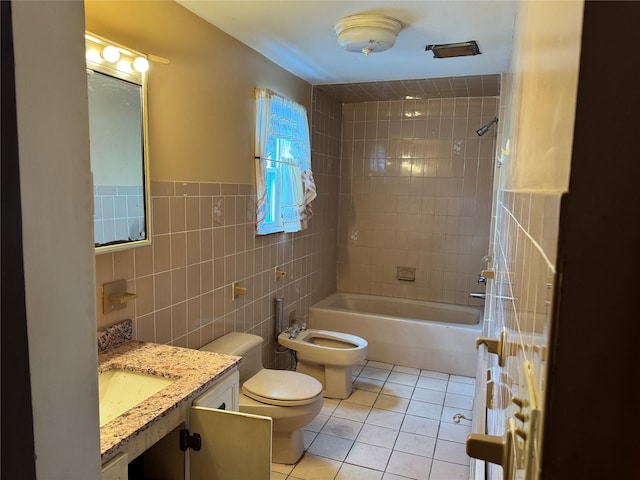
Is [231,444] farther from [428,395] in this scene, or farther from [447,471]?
[428,395]

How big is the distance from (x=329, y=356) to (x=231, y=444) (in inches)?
61.4

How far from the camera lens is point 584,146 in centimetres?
33

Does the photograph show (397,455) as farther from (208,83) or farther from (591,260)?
(591,260)

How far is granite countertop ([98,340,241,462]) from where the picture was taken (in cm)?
122

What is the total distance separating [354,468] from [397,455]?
0.27 meters

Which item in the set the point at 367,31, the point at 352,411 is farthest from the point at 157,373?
the point at 367,31

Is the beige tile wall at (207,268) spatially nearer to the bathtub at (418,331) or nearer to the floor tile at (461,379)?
the bathtub at (418,331)

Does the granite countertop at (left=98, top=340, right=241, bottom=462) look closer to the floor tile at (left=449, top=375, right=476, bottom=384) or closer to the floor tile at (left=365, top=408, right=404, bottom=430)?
the floor tile at (left=365, top=408, right=404, bottom=430)

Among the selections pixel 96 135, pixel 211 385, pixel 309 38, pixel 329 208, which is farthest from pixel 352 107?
pixel 211 385

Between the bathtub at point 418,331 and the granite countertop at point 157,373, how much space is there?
2.07m

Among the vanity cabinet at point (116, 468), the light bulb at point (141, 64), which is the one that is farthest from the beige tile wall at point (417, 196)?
the vanity cabinet at point (116, 468)

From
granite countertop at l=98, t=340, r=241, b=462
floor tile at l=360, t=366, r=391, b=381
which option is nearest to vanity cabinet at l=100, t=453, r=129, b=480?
granite countertop at l=98, t=340, r=241, b=462

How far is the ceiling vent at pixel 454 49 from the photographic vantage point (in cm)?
248

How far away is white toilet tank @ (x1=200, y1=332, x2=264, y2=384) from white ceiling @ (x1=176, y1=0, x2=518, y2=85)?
1684 mm
